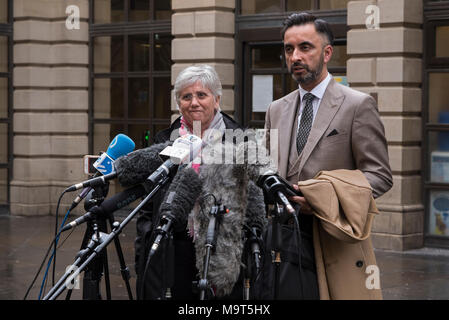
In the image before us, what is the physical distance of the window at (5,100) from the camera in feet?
48.6

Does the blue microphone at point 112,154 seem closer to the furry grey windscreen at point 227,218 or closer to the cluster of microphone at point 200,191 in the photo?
the cluster of microphone at point 200,191

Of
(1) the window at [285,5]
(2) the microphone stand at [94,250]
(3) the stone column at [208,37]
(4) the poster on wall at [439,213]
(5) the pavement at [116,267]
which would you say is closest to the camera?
(2) the microphone stand at [94,250]

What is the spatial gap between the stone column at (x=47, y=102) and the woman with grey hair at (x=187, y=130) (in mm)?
10443

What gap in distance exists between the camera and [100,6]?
14.5 meters

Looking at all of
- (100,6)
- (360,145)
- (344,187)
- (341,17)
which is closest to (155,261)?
(344,187)

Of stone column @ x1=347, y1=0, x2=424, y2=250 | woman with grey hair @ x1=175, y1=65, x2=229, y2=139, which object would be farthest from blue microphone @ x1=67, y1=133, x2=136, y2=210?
stone column @ x1=347, y1=0, x2=424, y2=250

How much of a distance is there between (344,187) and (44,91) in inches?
459

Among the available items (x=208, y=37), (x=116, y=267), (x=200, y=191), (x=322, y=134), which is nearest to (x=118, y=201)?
(x=200, y=191)

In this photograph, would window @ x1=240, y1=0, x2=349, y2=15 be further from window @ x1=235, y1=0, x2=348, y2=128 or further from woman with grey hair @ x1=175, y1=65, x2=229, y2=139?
woman with grey hair @ x1=175, y1=65, x2=229, y2=139

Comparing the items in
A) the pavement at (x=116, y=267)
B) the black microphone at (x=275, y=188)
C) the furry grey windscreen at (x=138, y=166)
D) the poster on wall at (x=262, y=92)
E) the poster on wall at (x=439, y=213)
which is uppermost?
the poster on wall at (x=262, y=92)

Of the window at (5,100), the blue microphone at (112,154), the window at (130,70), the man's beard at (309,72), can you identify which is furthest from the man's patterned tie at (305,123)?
the window at (5,100)

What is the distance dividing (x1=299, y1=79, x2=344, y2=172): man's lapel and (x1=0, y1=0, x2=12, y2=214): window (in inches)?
458

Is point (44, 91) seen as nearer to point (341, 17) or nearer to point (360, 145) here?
point (341, 17)

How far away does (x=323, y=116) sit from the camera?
4094 millimetres
